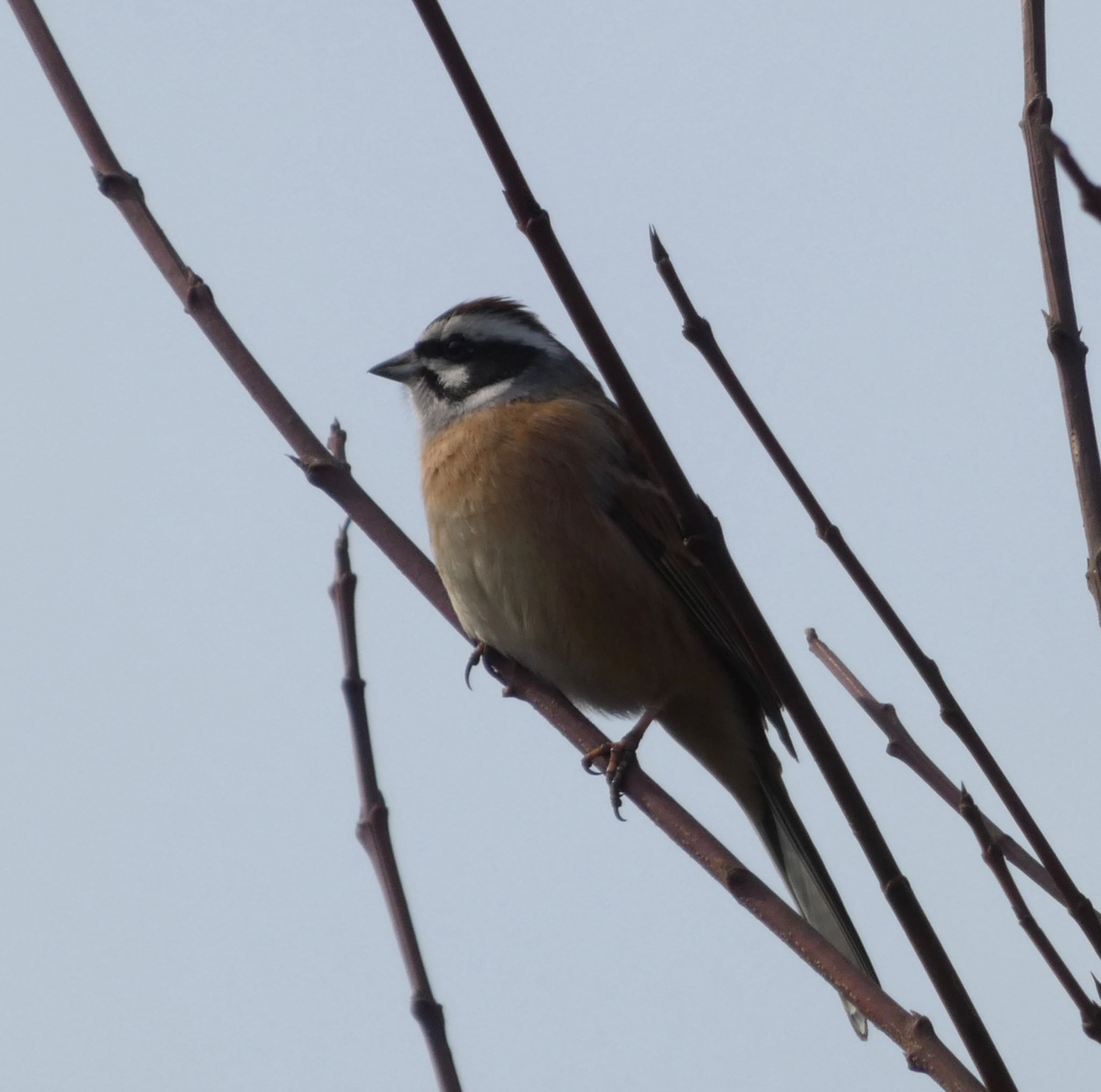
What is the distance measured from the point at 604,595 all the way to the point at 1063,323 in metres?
2.47

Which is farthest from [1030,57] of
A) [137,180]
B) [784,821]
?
[784,821]

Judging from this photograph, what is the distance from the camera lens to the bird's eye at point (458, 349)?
5867mm

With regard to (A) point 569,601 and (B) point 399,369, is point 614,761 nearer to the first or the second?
(A) point 569,601

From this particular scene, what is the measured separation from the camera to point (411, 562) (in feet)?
11.8

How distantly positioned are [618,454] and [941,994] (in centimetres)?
295

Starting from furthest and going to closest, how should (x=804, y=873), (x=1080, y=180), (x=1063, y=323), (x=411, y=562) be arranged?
(x=804, y=873) → (x=411, y=562) → (x=1063, y=323) → (x=1080, y=180)

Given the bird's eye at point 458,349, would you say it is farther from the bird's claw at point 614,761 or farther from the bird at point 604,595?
the bird's claw at point 614,761

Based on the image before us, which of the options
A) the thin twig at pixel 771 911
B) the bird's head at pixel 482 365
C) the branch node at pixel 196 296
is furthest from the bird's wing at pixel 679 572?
the branch node at pixel 196 296

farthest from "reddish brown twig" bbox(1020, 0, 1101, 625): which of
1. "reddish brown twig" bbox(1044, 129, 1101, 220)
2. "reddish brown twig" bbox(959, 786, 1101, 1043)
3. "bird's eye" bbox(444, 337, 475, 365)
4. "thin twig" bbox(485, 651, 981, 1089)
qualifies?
"bird's eye" bbox(444, 337, 475, 365)

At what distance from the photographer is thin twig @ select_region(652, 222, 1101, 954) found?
2529 millimetres

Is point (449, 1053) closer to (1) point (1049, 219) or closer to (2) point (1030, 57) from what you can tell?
(1) point (1049, 219)

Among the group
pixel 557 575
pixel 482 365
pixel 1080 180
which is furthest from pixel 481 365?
pixel 1080 180

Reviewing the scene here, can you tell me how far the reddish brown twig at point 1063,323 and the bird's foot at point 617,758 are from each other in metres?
1.46

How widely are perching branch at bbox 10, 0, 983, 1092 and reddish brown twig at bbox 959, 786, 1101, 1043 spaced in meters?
0.29
